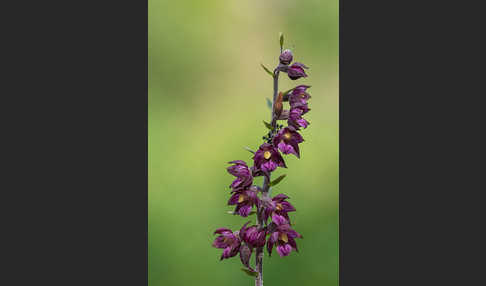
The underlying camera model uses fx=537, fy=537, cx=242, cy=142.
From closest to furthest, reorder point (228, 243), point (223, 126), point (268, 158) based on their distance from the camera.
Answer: point (268, 158), point (228, 243), point (223, 126)

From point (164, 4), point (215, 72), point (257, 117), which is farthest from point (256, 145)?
point (164, 4)

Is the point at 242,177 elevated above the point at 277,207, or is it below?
above

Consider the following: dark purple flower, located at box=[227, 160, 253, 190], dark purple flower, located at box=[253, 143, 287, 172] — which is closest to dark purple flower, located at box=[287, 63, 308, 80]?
dark purple flower, located at box=[253, 143, 287, 172]

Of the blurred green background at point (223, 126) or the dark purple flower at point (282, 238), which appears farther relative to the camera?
the blurred green background at point (223, 126)

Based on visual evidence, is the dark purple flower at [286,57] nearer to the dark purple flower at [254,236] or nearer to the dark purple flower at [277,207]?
the dark purple flower at [277,207]

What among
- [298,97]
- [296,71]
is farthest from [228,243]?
[296,71]

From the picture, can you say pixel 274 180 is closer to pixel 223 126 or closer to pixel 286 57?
pixel 286 57

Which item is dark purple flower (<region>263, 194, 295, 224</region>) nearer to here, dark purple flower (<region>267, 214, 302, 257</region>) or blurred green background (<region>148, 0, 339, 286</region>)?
dark purple flower (<region>267, 214, 302, 257</region>)

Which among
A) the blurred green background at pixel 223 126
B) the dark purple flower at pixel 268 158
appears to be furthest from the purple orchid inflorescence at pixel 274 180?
the blurred green background at pixel 223 126
